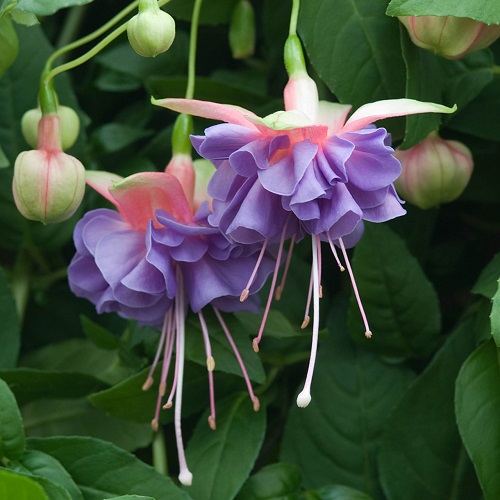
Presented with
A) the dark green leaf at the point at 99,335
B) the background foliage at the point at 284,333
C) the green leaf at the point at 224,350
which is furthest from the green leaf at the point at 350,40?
the dark green leaf at the point at 99,335

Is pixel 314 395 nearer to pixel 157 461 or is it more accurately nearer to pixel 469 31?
pixel 157 461

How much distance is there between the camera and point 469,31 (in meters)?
0.68

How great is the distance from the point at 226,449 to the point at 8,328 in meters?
0.26

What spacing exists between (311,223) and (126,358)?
30 centimetres

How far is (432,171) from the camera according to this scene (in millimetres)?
771

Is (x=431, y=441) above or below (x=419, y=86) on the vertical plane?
below

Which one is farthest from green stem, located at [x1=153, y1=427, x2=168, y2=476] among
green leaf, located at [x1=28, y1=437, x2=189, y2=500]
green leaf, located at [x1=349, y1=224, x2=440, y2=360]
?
green leaf, located at [x1=349, y1=224, x2=440, y2=360]

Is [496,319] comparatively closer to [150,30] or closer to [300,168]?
[300,168]

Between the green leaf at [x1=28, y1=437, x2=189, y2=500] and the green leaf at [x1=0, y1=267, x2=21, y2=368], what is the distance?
14cm

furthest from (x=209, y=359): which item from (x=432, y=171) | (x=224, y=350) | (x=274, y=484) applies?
(x=432, y=171)

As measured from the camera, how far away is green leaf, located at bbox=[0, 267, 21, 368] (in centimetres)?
87

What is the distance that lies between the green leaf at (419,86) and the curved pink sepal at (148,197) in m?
0.19

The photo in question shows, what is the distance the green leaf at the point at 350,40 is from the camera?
721 millimetres

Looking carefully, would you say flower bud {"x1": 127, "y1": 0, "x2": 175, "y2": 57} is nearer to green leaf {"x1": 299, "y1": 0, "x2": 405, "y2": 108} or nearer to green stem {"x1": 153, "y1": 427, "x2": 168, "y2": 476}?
green leaf {"x1": 299, "y1": 0, "x2": 405, "y2": 108}
